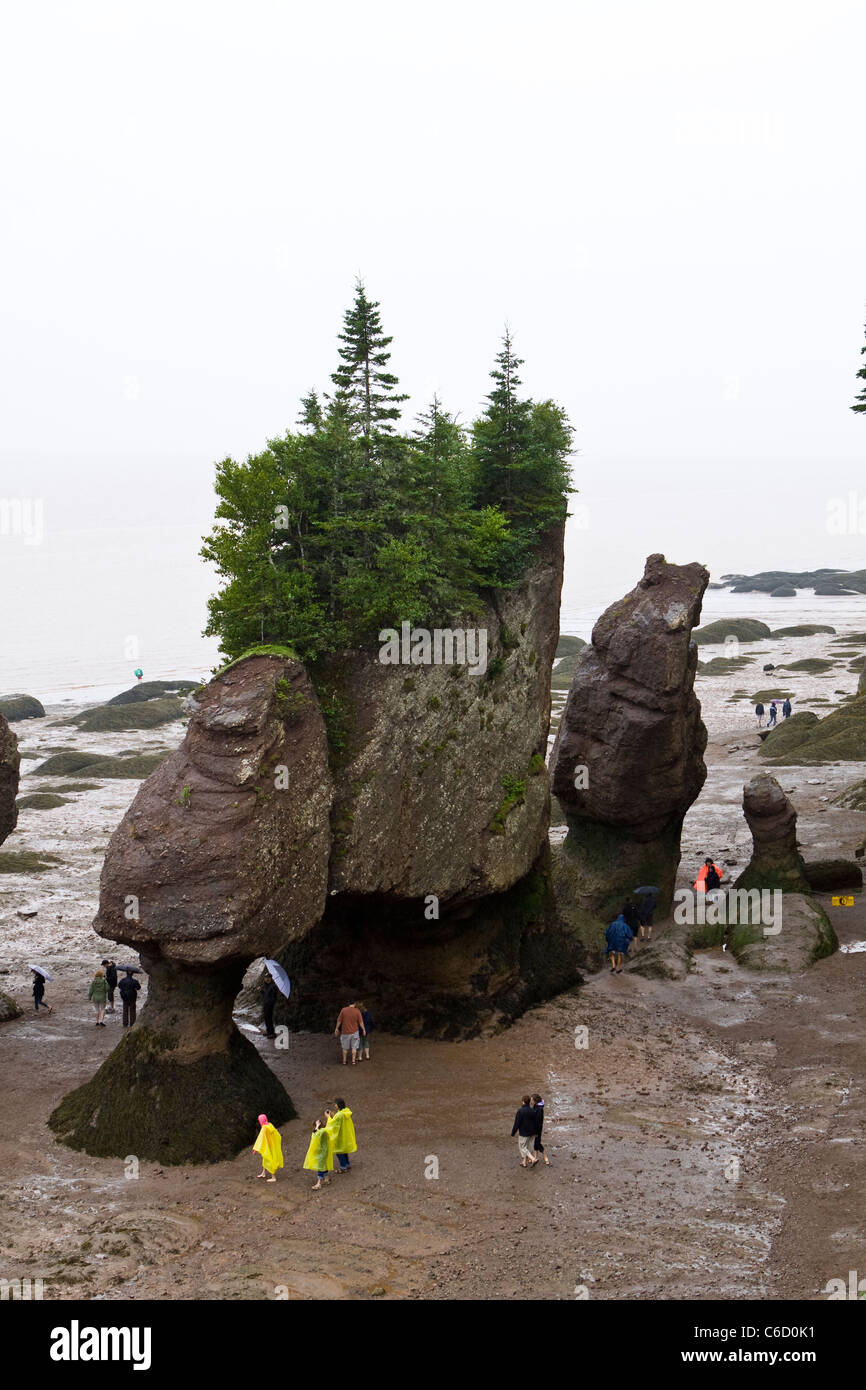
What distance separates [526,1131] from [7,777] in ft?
46.6

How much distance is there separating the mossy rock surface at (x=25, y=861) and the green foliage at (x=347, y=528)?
781 inches

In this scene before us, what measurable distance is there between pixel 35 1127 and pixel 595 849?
17900 millimetres

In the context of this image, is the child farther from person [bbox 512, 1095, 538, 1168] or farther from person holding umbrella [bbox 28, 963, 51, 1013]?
person holding umbrella [bbox 28, 963, 51, 1013]

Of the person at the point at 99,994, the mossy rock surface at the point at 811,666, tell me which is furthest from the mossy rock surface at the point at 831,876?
the mossy rock surface at the point at 811,666

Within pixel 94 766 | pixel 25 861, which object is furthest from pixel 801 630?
pixel 25 861

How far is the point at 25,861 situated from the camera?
41062 mm

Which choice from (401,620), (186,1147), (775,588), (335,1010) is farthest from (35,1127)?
(775,588)

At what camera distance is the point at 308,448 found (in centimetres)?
2384

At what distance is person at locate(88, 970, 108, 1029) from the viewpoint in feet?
86.4

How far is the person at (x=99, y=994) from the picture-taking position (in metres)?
26.3

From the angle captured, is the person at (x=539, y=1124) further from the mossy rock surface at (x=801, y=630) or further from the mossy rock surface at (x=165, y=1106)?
→ the mossy rock surface at (x=801, y=630)

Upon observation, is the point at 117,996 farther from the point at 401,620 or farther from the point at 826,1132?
the point at 826,1132

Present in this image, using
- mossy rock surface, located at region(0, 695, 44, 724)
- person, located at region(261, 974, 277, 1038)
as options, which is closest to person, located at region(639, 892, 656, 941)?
person, located at region(261, 974, 277, 1038)

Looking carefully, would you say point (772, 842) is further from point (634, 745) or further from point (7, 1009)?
point (7, 1009)
